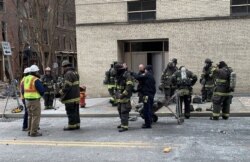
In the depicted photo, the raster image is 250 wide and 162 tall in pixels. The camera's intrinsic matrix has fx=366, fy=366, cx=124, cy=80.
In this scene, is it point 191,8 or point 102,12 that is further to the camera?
point 102,12

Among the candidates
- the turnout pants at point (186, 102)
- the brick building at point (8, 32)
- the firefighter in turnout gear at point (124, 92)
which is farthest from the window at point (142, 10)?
the brick building at point (8, 32)

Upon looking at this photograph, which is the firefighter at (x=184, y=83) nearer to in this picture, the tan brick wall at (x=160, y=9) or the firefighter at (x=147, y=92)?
the firefighter at (x=147, y=92)

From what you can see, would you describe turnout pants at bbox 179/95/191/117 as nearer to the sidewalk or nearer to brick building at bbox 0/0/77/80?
the sidewalk

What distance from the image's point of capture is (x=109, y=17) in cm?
1850

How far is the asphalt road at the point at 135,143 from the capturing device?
7391 millimetres

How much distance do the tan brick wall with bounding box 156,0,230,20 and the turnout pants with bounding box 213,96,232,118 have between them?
658 centimetres

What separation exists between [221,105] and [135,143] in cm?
414

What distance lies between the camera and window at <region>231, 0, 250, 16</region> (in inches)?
653

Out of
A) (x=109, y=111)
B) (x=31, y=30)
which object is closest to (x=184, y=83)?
(x=109, y=111)

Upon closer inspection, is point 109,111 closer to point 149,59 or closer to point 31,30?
point 149,59

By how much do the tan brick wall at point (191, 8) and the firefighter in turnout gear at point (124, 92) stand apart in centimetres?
807

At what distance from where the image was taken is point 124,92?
9.93 meters

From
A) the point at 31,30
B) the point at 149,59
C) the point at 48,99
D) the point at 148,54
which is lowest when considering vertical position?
the point at 48,99

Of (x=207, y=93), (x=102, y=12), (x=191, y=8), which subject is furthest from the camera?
(x=102, y=12)
